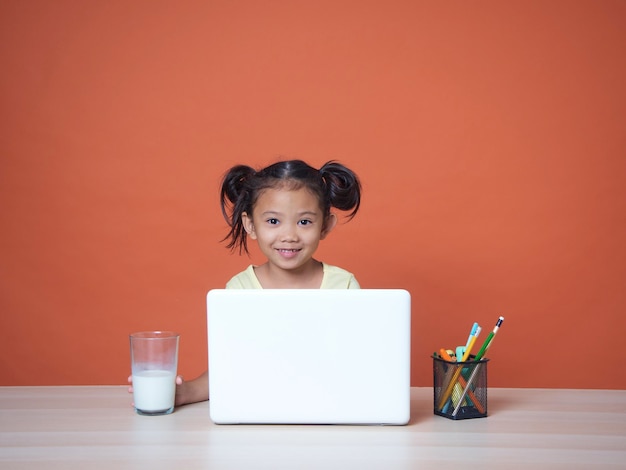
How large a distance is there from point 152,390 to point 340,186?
82 centimetres

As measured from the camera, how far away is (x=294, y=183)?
1.84 meters

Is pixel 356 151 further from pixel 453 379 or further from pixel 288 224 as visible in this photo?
pixel 453 379

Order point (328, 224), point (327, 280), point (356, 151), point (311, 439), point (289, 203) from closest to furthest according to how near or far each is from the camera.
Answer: point (311, 439) → point (289, 203) → point (328, 224) → point (327, 280) → point (356, 151)

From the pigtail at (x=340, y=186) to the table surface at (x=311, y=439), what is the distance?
0.67 metres

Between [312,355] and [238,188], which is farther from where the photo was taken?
[238,188]

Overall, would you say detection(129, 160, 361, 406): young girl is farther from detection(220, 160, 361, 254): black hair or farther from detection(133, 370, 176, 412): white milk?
detection(133, 370, 176, 412): white milk

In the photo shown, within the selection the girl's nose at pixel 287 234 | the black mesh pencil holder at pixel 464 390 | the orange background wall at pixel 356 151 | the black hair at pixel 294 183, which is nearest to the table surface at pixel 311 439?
the black mesh pencil holder at pixel 464 390

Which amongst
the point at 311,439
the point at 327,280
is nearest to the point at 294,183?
the point at 327,280

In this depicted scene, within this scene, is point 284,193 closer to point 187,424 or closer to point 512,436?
point 187,424

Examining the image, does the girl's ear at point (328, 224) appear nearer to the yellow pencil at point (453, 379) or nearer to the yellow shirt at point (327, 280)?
the yellow shirt at point (327, 280)

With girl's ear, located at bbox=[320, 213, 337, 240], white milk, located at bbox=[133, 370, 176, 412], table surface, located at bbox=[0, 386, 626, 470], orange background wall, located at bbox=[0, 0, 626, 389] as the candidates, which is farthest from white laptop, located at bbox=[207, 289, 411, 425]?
orange background wall, located at bbox=[0, 0, 626, 389]

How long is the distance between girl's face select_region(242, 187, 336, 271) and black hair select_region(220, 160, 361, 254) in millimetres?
29

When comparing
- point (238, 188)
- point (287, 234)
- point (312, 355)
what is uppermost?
point (238, 188)

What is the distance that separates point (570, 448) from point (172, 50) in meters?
2.09
